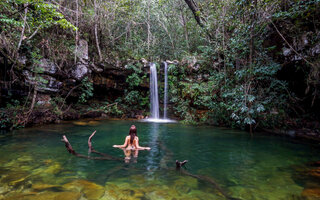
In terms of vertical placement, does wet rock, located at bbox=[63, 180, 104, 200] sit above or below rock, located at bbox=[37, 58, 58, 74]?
below

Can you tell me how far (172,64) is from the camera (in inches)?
597

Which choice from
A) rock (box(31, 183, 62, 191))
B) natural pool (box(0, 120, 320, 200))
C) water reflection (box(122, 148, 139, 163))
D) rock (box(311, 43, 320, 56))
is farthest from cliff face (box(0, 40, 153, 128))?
rock (box(311, 43, 320, 56))

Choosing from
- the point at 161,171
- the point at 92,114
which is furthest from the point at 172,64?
the point at 161,171

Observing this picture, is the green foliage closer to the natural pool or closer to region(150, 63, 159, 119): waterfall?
region(150, 63, 159, 119): waterfall

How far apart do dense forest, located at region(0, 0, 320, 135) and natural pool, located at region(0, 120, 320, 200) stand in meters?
2.11

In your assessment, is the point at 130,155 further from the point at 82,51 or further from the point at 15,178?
the point at 82,51

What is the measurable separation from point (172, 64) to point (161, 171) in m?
11.9

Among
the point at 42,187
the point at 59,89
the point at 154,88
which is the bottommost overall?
the point at 42,187

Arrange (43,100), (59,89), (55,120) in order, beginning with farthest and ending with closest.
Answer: (59,89) < (43,100) < (55,120)

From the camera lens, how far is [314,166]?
465cm

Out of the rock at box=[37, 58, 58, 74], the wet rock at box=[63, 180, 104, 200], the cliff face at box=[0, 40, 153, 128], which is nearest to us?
the wet rock at box=[63, 180, 104, 200]

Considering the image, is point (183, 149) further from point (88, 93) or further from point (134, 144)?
point (88, 93)

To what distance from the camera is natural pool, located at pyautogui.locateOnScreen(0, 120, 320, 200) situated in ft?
10.5

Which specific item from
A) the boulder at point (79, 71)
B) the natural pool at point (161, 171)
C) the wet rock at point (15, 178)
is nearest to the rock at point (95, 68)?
the boulder at point (79, 71)
